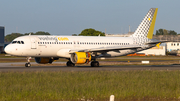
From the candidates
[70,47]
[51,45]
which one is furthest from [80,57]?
[51,45]

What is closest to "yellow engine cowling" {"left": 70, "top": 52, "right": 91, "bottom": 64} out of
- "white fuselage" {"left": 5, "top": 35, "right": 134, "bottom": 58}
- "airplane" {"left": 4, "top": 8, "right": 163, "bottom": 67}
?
"airplane" {"left": 4, "top": 8, "right": 163, "bottom": 67}

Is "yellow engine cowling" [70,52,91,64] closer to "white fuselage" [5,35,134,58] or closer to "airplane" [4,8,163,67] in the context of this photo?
"airplane" [4,8,163,67]

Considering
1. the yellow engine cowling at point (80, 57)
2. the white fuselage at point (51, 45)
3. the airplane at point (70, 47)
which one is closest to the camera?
the yellow engine cowling at point (80, 57)

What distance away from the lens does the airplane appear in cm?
3462

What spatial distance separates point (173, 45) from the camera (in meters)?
147

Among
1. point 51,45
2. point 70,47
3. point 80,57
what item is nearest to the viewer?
point 80,57

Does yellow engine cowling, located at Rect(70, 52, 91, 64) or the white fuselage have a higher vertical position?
the white fuselage

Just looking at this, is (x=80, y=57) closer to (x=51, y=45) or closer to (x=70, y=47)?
(x=70, y=47)

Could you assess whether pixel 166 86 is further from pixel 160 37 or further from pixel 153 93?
pixel 160 37

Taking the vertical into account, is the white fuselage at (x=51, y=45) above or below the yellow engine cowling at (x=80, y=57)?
above

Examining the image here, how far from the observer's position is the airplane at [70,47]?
34625 mm

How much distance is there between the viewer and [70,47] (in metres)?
37.2

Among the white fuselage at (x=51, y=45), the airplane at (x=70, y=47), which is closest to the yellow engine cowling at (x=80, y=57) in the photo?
the airplane at (x=70, y=47)

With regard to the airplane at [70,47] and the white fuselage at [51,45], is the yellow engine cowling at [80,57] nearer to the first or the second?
the airplane at [70,47]
